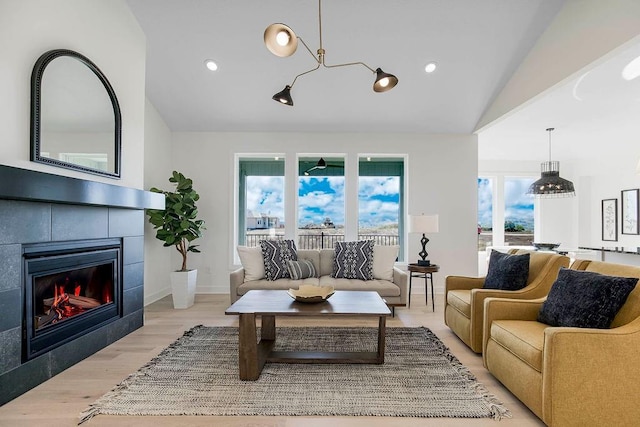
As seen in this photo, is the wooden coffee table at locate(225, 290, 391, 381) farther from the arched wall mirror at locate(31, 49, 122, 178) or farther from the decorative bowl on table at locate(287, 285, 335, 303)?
the arched wall mirror at locate(31, 49, 122, 178)

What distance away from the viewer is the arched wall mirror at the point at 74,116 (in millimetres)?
2693

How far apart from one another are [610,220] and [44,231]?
8491 millimetres

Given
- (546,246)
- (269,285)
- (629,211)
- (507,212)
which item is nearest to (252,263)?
(269,285)

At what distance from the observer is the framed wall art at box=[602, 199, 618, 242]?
6.78 meters

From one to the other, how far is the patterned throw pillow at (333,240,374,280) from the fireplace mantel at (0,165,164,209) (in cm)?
248

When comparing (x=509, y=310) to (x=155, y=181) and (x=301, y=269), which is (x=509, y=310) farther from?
(x=155, y=181)

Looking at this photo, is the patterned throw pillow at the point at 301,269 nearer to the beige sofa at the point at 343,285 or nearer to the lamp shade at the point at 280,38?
the beige sofa at the point at 343,285

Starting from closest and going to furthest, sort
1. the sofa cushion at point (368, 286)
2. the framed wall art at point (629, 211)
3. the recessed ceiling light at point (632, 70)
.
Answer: the recessed ceiling light at point (632, 70) → the sofa cushion at point (368, 286) → the framed wall art at point (629, 211)

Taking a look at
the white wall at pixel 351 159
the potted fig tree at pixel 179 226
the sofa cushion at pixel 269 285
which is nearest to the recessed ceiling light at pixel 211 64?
the white wall at pixel 351 159

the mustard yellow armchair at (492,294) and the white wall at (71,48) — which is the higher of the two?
the white wall at (71,48)

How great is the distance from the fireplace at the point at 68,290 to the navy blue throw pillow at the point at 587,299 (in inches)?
143

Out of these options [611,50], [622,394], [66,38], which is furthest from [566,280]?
[66,38]

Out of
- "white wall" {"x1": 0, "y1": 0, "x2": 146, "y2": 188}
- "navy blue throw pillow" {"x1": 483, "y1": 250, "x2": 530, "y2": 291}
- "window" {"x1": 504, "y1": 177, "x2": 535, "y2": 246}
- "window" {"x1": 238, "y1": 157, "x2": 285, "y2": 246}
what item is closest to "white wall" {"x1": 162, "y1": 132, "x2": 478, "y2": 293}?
"window" {"x1": 238, "y1": 157, "x2": 285, "y2": 246}

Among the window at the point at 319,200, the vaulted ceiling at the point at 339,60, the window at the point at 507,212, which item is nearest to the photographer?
the vaulted ceiling at the point at 339,60
